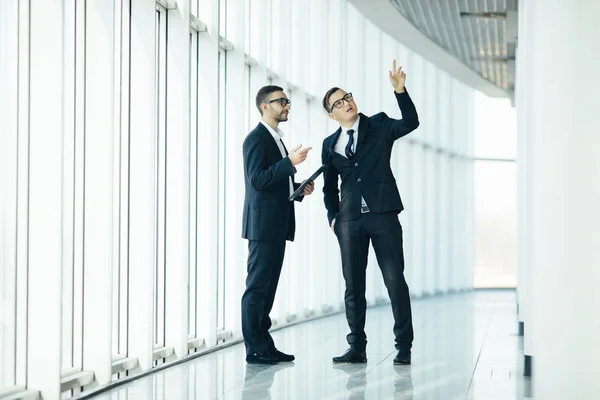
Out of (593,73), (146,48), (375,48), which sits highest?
(375,48)

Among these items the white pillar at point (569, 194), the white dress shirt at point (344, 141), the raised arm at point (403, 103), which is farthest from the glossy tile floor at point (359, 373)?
the white pillar at point (569, 194)

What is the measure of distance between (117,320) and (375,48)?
26.5 feet

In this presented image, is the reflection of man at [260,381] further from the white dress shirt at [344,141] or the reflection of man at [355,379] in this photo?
the white dress shirt at [344,141]

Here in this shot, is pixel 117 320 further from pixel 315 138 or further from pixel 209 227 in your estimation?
pixel 315 138

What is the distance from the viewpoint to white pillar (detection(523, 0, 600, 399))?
233cm

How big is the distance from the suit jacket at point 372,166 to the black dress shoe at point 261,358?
93 centimetres

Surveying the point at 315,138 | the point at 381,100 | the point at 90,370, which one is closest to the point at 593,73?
the point at 90,370

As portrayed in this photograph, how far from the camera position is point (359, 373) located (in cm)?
466

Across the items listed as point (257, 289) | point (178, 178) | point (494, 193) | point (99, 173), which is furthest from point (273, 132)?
point (494, 193)

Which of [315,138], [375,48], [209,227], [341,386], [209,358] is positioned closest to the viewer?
[341,386]

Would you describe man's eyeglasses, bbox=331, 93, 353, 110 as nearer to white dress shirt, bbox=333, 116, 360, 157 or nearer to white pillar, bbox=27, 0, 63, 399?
white dress shirt, bbox=333, 116, 360, 157

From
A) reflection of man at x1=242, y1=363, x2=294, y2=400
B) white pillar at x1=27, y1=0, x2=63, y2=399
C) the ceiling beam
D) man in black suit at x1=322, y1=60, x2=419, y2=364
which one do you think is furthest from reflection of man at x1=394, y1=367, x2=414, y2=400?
the ceiling beam

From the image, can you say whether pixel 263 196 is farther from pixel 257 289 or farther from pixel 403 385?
pixel 403 385

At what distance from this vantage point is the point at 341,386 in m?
4.19
